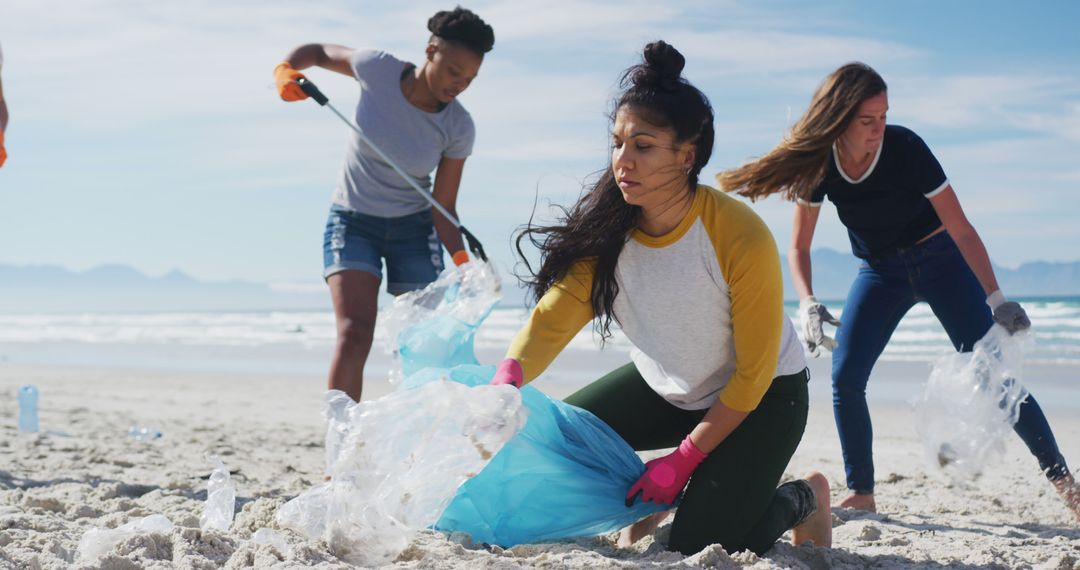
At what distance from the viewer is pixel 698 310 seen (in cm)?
247

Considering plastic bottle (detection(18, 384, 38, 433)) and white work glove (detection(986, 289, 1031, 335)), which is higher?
white work glove (detection(986, 289, 1031, 335))

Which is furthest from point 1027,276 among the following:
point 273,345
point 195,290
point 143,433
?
point 143,433

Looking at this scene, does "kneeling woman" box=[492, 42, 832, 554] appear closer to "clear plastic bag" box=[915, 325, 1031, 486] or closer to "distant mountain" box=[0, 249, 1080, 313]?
"clear plastic bag" box=[915, 325, 1031, 486]

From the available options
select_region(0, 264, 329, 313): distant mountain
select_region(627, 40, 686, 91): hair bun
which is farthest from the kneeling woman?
select_region(0, 264, 329, 313): distant mountain

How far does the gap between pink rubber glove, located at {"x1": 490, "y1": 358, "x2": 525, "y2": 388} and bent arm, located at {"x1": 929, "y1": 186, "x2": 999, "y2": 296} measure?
1489 millimetres

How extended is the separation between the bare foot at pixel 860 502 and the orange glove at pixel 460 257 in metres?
1.59

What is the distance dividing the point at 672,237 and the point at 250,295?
238ft

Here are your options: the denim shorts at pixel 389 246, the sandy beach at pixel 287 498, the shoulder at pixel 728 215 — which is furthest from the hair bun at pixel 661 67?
the denim shorts at pixel 389 246

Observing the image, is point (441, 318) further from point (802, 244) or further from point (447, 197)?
point (802, 244)

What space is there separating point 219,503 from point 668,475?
118 cm

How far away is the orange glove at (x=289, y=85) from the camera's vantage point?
387cm

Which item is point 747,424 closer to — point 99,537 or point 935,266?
point 935,266

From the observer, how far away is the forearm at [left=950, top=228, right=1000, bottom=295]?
10.2 ft

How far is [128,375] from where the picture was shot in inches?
408
